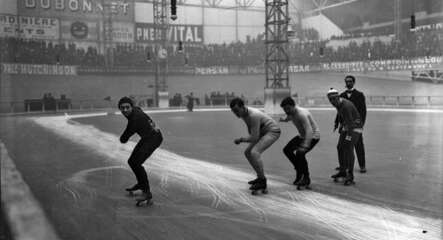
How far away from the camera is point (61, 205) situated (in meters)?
4.60

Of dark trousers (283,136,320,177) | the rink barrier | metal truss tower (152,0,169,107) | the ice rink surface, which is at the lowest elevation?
the ice rink surface

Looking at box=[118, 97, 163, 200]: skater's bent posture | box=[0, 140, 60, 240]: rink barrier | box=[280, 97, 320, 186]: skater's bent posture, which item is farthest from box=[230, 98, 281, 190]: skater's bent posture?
box=[0, 140, 60, 240]: rink barrier

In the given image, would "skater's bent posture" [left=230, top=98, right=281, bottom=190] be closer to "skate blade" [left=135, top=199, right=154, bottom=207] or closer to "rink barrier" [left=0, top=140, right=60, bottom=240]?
"skate blade" [left=135, top=199, right=154, bottom=207]

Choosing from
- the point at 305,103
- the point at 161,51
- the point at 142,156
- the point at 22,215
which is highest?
the point at 161,51

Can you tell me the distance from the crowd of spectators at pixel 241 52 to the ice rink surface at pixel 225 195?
37.7ft

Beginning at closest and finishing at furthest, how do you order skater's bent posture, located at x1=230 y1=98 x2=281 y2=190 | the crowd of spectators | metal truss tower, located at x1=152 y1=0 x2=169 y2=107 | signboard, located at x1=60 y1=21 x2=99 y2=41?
skater's bent posture, located at x1=230 y1=98 x2=281 y2=190, signboard, located at x1=60 y1=21 x2=99 y2=41, metal truss tower, located at x1=152 y1=0 x2=169 y2=107, the crowd of spectators

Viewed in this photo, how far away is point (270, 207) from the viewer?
459cm

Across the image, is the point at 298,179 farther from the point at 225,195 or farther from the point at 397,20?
the point at 397,20

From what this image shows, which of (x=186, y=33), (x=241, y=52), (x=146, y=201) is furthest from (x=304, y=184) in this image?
(x=241, y=52)

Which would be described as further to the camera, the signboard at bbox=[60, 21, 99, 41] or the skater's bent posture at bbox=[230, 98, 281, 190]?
the signboard at bbox=[60, 21, 99, 41]

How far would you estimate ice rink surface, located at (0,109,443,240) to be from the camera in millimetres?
3730

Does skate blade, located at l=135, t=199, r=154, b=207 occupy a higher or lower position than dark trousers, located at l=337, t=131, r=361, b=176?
lower

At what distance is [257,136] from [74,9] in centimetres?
Answer: 1293

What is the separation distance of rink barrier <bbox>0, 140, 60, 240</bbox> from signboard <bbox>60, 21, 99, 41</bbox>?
11491 millimetres
